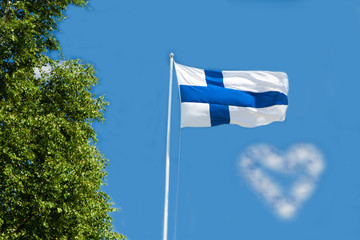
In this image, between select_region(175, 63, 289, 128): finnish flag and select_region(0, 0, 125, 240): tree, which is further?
select_region(175, 63, 289, 128): finnish flag

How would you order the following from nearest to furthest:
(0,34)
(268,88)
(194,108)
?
(0,34)
(194,108)
(268,88)

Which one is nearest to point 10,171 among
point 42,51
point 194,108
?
point 42,51

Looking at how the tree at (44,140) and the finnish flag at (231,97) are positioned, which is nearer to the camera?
the tree at (44,140)

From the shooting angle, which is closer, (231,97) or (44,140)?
(44,140)

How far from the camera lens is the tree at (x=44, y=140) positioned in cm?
1444

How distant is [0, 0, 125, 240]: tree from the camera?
47.4 feet

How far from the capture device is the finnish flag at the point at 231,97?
16906 millimetres

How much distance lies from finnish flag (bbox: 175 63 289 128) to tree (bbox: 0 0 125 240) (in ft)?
12.2

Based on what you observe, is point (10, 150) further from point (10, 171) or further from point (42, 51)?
point (42, 51)

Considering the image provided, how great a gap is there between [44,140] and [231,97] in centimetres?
735

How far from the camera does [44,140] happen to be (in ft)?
50.4

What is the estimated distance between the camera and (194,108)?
1683cm

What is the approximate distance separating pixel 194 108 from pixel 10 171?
6.93 metres

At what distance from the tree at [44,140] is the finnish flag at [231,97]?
12.2 ft
